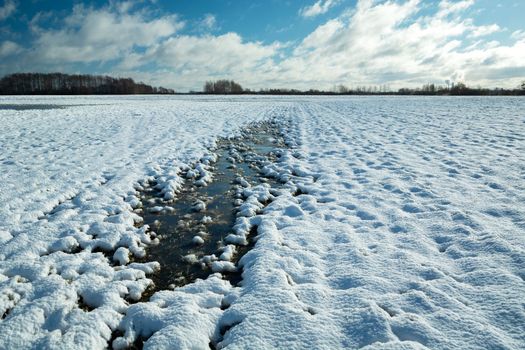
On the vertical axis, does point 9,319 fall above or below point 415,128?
below

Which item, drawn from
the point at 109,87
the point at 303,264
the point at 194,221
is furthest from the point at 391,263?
the point at 109,87

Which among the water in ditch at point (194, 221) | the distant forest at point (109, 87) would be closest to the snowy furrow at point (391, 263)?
the water in ditch at point (194, 221)

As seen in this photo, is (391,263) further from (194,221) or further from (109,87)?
(109,87)

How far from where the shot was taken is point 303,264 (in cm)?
396

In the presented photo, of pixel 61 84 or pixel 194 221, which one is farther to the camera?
pixel 61 84

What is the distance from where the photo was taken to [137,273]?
3.83 metres

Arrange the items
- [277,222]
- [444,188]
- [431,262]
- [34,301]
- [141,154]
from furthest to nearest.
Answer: [141,154] → [444,188] → [277,222] → [431,262] → [34,301]

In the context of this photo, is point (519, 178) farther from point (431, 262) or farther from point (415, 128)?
point (415, 128)

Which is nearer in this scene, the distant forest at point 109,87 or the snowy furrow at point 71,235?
the snowy furrow at point 71,235

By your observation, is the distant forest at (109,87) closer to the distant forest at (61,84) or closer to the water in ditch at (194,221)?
the distant forest at (61,84)

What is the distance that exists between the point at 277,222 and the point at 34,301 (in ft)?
11.1

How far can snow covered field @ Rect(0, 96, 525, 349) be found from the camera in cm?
280

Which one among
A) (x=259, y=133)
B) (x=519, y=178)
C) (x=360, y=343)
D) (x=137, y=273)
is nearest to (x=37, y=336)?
(x=137, y=273)

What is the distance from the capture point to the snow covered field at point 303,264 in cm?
280
